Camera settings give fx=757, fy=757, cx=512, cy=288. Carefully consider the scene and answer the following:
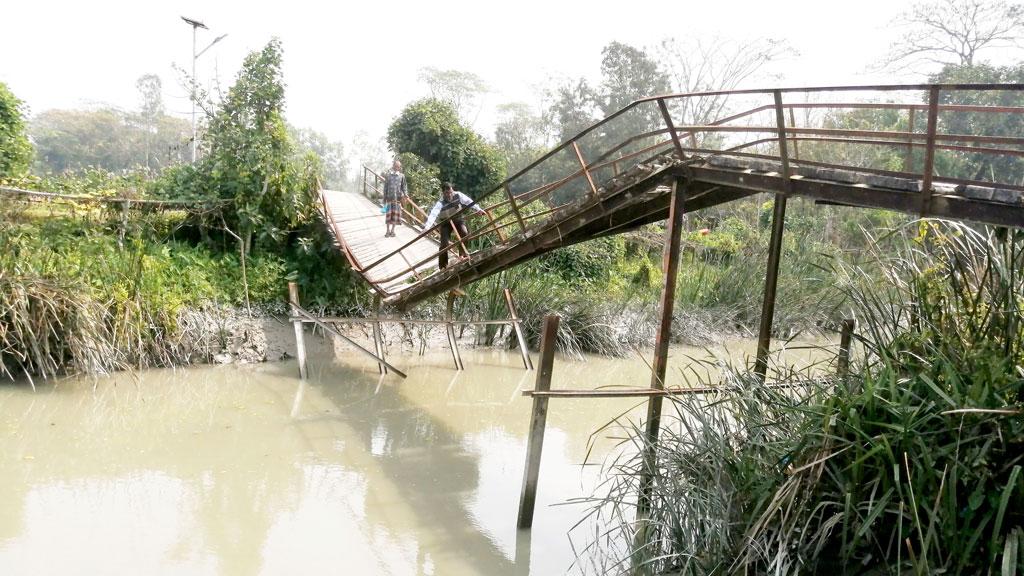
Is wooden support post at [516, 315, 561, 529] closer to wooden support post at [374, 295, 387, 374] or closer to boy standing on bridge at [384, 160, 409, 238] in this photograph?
wooden support post at [374, 295, 387, 374]

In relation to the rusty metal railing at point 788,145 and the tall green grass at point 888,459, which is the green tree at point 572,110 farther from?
the tall green grass at point 888,459

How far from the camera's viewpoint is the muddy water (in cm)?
552

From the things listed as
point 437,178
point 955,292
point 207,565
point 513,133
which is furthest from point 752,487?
point 513,133

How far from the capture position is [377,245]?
1242cm

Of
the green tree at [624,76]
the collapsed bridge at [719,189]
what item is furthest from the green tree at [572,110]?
the collapsed bridge at [719,189]

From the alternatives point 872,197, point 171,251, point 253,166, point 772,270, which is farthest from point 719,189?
point 171,251

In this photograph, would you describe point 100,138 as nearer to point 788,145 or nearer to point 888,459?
point 788,145

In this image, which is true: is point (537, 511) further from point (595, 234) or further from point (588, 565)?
point (595, 234)

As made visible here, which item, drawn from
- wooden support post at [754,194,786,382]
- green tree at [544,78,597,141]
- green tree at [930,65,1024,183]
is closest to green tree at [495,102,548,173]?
green tree at [544,78,597,141]

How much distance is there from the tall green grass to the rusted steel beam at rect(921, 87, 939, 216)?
0.24 metres

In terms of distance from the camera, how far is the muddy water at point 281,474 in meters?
5.52

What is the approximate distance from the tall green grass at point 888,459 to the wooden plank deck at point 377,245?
5.65 meters

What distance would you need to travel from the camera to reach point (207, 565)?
17.4 ft

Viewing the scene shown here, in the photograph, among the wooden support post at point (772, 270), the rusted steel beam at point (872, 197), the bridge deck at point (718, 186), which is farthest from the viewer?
the wooden support post at point (772, 270)
